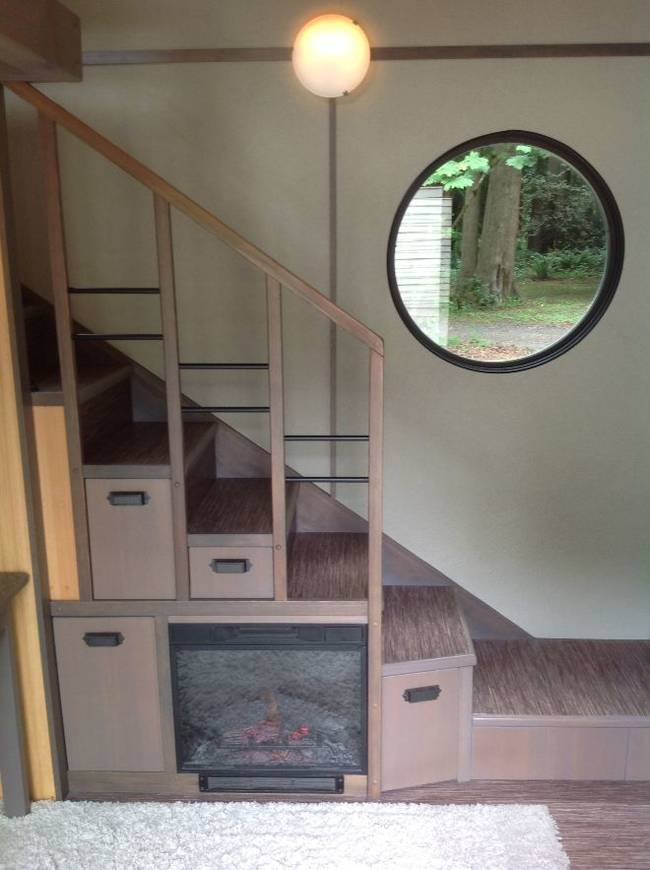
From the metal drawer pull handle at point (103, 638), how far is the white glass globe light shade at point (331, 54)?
1.97 meters

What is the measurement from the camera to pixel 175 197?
211 centimetres

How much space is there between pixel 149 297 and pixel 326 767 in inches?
74.0

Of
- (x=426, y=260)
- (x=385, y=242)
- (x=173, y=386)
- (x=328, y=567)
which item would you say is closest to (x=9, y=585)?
(x=173, y=386)

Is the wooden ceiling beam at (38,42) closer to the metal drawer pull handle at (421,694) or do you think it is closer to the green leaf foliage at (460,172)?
the green leaf foliage at (460,172)

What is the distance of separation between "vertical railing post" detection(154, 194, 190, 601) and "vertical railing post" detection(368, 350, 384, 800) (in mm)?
587

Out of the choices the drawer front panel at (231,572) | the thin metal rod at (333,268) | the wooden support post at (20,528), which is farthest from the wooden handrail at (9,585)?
the thin metal rod at (333,268)

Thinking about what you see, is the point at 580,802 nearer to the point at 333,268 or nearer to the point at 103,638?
the point at 103,638

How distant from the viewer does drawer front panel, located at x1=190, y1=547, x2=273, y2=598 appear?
237 centimetres

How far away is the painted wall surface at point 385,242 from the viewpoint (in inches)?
106

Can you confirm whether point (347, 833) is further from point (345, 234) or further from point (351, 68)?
point (351, 68)

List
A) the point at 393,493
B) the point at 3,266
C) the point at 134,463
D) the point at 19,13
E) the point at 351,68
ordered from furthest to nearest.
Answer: the point at 393,493 < the point at 351,68 < the point at 134,463 < the point at 3,266 < the point at 19,13

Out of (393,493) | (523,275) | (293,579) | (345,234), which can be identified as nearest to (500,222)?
(523,275)

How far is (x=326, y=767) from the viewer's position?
2.53 meters

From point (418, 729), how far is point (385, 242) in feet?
5.82
